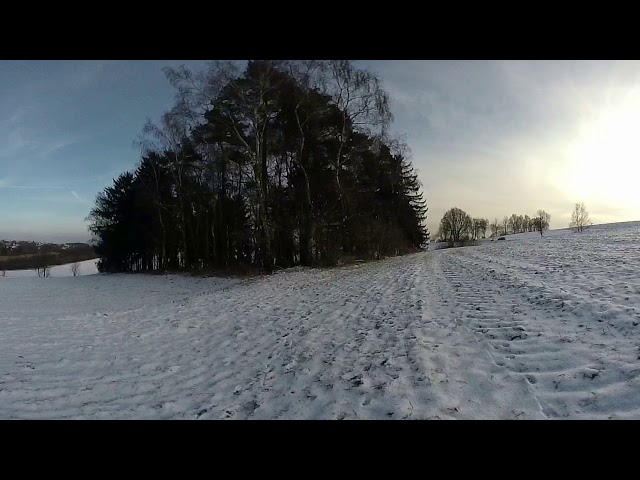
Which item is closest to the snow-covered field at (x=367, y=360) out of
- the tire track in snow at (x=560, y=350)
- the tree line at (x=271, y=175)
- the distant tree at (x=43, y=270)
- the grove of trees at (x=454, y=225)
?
the tire track in snow at (x=560, y=350)

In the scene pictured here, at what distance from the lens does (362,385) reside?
12.6ft

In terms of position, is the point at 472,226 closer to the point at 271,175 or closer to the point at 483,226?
the point at 483,226

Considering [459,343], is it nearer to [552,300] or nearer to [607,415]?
[607,415]

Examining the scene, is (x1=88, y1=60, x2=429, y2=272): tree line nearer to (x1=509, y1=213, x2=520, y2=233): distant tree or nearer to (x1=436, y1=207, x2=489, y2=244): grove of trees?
(x1=436, y1=207, x2=489, y2=244): grove of trees

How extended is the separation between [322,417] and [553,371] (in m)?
2.76

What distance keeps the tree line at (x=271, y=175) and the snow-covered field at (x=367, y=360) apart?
13.8m

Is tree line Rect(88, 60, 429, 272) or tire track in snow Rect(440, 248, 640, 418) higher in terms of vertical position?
tree line Rect(88, 60, 429, 272)

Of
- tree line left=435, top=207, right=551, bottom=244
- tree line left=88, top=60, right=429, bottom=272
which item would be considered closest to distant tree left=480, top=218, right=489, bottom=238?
tree line left=435, top=207, right=551, bottom=244

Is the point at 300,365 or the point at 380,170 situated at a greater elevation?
the point at 380,170

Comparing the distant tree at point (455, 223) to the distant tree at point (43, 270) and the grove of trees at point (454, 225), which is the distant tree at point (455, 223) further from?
the distant tree at point (43, 270)

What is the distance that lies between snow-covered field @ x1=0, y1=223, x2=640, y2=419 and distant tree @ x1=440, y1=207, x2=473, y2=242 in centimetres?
7761

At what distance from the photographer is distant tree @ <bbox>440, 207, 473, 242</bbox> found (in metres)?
82.0
